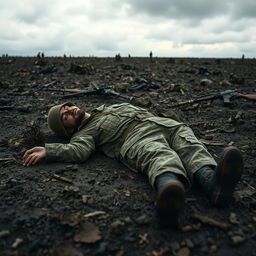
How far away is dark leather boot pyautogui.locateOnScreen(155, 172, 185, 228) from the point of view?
1968 millimetres

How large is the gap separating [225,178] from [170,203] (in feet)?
2.05

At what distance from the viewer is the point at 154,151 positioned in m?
2.75

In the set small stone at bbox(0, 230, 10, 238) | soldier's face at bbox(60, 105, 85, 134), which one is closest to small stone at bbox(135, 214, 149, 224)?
small stone at bbox(0, 230, 10, 238)

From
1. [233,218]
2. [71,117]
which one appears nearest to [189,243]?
[233,218]

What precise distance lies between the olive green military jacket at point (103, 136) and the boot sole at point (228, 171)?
1191 millimetres

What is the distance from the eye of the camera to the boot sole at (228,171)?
2191mm

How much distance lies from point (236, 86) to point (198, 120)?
497 centimetres

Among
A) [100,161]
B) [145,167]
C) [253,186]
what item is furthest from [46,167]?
[253,186]

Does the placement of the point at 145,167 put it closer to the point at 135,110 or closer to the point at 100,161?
the point at 100,161

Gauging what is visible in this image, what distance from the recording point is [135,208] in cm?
245

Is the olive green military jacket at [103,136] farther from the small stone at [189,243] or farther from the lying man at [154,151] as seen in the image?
the small stone at [189,243]

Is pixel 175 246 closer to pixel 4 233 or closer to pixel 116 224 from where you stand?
pixel 116 224

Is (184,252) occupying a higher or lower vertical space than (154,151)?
lower

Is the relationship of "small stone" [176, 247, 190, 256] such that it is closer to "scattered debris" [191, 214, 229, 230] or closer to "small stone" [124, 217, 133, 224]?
"scattered debris" [191, 214, 229, 230]
